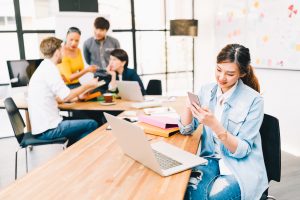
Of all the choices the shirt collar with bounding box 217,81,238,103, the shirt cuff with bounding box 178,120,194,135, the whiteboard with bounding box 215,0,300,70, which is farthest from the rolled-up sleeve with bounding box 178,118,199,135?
the whiteboard with bounding box 215,0,300,70

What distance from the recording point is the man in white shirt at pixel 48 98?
8.88 feet

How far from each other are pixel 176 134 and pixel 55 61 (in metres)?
1.57

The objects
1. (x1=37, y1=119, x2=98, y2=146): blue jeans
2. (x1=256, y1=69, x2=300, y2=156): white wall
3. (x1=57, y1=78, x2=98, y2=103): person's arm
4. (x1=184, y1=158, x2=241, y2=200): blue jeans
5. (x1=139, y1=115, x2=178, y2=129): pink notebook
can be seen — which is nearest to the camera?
(x1=184, y1=158, x2=241, y2=200): blue jeans

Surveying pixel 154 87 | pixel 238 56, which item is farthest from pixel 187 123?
pixel 154 87

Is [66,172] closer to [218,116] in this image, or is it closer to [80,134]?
[218,116]

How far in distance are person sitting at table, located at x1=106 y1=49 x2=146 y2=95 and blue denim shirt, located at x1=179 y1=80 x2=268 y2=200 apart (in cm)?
190

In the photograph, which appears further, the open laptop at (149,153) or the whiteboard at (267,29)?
the whiteboard at (267,29)

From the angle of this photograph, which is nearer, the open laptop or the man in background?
the open laptop

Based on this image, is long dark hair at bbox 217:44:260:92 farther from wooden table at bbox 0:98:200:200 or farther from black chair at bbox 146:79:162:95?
black chair at bbox 146:79:162:95

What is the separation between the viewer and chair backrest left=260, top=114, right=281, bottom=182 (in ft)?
5.07

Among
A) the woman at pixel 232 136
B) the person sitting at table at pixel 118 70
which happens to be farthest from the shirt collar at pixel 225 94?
the person sitting at table at pixel 118 70

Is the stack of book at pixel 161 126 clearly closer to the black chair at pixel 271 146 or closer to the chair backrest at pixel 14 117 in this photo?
the black chair at pixel 271 146

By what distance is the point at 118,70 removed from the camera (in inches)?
141

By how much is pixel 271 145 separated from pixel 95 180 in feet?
3.11
